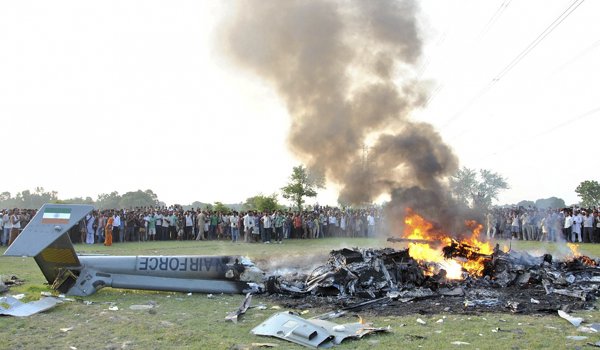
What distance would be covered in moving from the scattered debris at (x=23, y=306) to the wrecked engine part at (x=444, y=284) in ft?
14.8

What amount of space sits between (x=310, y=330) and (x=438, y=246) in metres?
9.08

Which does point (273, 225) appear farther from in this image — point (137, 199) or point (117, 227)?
point (137, 199)

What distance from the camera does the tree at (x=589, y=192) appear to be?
57.1m

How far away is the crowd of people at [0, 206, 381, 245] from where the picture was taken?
2661 cm

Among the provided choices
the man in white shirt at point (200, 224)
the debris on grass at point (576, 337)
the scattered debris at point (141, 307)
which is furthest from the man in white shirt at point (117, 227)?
the debris on grass at point (576, 337)

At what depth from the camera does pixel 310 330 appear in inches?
272

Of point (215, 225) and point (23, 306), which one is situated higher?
point (215, 225)

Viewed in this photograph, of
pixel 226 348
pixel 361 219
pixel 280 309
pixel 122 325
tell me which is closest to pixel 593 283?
pixel 280 309

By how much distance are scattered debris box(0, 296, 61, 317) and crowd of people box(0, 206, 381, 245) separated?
54.9 ft

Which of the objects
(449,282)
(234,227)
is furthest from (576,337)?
(234,227)

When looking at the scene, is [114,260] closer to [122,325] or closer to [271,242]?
[122,325]

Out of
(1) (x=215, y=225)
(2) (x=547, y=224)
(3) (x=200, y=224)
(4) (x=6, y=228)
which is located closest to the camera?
(4) (x=6, y=228)

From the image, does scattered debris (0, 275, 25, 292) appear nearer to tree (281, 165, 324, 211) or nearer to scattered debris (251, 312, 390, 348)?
scattered debris (251, 312, 390, 348)

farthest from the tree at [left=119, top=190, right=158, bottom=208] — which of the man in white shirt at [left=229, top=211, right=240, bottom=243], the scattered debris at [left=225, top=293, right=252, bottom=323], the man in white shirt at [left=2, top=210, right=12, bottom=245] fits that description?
the scattered debris at [left=225, top=293, right=252, bottom=323]
